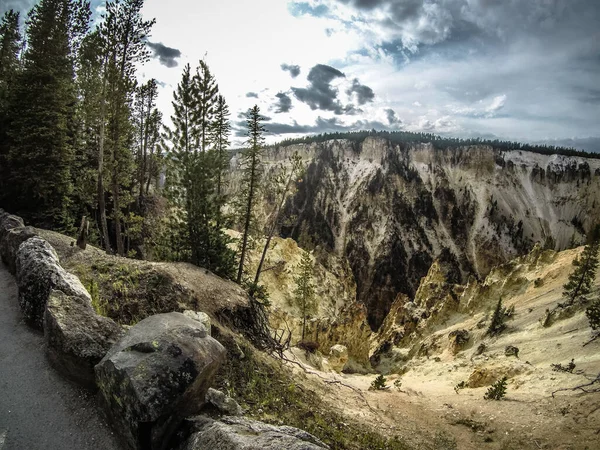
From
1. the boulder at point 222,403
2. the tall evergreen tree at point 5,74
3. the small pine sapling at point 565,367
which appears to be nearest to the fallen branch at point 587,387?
the small pine sapling at point 565,367

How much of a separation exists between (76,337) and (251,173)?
15.9 metres

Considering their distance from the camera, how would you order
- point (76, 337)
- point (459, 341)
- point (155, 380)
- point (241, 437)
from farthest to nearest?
point (459, 341) < point (76, 337) < point (155, 380) < point (241, 437)

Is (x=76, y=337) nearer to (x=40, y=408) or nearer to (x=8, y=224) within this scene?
(x=40, y=408)

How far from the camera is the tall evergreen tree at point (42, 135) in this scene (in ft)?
68.8

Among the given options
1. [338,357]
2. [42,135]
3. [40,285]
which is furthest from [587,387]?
[42,135]

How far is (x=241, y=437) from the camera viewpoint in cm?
445

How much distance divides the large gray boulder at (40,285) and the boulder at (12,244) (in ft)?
10.3

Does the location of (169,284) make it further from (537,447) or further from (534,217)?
(534,217)

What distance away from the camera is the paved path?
557 centimetres

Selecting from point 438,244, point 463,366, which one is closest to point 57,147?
point 463,366

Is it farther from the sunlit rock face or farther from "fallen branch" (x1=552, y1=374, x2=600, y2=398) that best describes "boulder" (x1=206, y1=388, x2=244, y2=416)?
the sunlit rock face

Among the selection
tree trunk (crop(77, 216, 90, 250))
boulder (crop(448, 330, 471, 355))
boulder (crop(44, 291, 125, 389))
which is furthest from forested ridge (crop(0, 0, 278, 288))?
boulder (crop(448, 330, 471, 355))

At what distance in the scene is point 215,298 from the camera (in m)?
14.1

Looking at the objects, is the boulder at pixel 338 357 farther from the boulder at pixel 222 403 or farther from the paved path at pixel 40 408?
the paved path at pixel 40 408
